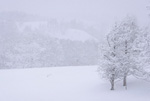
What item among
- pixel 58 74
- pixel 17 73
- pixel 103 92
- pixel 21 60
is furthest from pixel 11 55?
pixel 103 92

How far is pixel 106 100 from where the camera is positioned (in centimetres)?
1922

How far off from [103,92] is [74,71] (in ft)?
64.1

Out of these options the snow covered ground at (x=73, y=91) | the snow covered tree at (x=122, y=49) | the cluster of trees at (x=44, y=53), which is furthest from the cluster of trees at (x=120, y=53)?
the cluster of trees at (x=44, y=53)

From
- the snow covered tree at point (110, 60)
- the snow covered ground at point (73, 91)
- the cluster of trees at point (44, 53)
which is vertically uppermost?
the snow covered tree at point (110, 60)

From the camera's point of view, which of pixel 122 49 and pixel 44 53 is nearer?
pixel 122 49

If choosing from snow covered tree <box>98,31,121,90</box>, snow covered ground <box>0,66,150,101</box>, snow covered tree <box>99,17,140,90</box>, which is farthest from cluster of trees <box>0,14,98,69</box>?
snow covered tree <box>99,17,140,90</box>

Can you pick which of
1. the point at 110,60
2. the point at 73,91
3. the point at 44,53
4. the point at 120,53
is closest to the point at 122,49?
the point at 120,53

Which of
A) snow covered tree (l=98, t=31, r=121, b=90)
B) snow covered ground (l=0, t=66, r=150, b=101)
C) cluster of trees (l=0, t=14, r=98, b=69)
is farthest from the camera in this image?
cluster of trees (l=0, t=14, r=98, b=69)

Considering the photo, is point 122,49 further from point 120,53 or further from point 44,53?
point 44,53

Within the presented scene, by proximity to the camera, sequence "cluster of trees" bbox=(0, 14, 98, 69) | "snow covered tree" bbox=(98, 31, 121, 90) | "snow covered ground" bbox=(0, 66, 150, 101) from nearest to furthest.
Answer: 1. "snow covered ground" bbox=(0, 66, 150, 101)
2. "snow covered tree" bbox=(98, 31, 121, 90)
3. "cluster of trees" bbox=(0, 14, 98, 69)

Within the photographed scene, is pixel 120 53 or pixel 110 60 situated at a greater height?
pixel 120 53

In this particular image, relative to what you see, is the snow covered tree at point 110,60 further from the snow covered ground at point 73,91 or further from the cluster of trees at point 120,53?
the snow covered ground at point 73,91

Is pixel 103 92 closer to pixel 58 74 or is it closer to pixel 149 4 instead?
pixel 149 4

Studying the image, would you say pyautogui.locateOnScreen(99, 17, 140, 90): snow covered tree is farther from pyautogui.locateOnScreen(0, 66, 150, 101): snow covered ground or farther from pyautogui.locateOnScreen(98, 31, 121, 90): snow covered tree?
pyautogui.locateOnScreen(0, 66, 150, 101): snow covered ground
